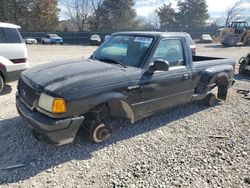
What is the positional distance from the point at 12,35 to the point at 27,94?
12.3ft

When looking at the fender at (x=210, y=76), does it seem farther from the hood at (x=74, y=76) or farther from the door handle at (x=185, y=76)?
the hood at (x=74, y=76)

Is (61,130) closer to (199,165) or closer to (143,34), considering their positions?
(199,165)

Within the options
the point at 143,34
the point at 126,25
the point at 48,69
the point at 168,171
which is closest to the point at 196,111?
the point at 143,34

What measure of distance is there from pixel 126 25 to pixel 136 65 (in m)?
51.5

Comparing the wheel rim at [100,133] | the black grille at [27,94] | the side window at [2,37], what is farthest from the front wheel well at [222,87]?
the side window at [2,37]

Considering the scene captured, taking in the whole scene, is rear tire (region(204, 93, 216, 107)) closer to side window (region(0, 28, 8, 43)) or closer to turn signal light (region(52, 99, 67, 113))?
turn signal light (region(52, 99, 67, 113))

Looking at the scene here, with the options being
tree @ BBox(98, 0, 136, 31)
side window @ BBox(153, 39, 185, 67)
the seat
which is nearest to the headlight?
side window @ BBox(153, 39, 185, 67)

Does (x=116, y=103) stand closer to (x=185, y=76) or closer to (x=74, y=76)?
(x=74, y=76)

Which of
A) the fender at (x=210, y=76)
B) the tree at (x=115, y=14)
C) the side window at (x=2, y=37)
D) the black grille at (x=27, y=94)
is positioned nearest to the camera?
the black grille at (x=27, y=94)

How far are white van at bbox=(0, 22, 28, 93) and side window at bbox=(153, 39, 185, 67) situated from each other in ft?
13.6

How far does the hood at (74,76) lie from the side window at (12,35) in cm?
313

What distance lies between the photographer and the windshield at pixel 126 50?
14.6 feet

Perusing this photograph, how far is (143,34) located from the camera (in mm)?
4828

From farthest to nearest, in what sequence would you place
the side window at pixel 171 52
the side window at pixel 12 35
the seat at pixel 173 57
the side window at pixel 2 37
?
the side window at pixel 12 35
the side window at pixel 2 37
the seat at pixel 173 57
the side window at pixel 171 52
